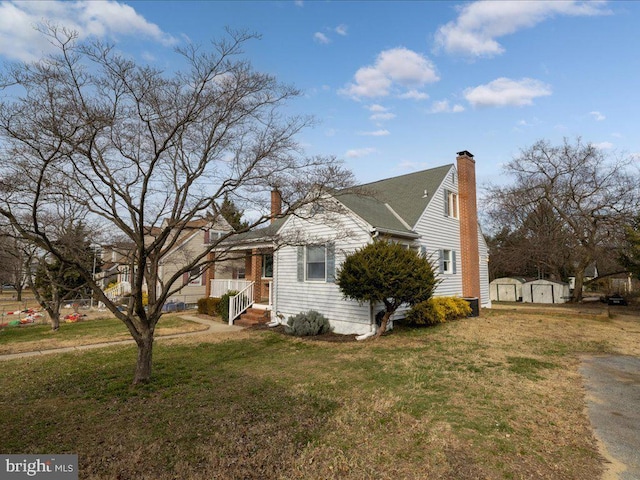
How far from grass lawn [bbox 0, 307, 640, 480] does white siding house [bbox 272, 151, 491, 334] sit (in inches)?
134

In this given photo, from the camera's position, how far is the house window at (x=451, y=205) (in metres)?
16.4

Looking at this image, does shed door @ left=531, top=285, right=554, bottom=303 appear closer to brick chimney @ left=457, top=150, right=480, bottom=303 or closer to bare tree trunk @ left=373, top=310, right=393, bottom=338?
brick chimney @ left=457, top=150, right=480, bottom=303

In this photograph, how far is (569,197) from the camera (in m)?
25.3

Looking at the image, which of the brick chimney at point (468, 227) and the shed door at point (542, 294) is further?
the shed door at point (542, 294)

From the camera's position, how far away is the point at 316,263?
1373cm

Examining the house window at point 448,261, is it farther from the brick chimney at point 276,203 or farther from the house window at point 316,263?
the brick chimney at point 276,203

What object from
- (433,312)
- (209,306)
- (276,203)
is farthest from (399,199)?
(209,306)

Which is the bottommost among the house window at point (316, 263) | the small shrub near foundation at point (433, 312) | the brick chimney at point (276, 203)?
the small shrub near foundation at point (433, 312)

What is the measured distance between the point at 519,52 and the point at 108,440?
14209 mm

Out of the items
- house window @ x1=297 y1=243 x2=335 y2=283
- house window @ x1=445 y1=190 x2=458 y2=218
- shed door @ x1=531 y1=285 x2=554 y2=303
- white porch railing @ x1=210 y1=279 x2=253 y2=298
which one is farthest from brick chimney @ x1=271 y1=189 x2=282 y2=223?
shed door @ x1=531 y1=285 x2=554 y2=303

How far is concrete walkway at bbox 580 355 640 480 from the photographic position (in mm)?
3945

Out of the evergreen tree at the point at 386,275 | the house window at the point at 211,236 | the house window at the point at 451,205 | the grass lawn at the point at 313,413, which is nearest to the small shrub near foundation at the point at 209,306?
the house window at the point at 211,236

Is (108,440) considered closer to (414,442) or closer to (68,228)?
(414,442)

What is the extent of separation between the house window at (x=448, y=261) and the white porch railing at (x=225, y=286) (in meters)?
8.67
